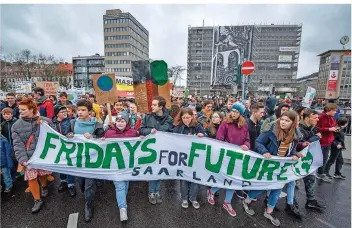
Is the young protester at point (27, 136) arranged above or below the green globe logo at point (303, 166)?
above

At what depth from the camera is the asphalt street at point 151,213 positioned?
274 cm

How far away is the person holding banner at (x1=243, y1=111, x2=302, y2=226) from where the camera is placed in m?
2.67

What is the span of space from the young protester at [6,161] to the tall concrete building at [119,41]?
63631 millimetres

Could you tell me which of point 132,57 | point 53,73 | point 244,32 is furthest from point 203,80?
point 53,73

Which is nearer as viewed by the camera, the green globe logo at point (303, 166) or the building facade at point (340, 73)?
the green globe logo at point (303, 166)

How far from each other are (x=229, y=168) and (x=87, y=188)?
2360 millimetres

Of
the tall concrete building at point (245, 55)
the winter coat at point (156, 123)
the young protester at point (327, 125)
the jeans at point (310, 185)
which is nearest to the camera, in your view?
the winter coat at point (156, 123)

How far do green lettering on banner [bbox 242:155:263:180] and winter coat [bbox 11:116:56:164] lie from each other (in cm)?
349

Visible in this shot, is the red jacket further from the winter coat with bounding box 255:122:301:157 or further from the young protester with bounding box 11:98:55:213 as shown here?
the young protester with bounding box 11:98:55:213

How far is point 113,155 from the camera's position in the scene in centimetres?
291

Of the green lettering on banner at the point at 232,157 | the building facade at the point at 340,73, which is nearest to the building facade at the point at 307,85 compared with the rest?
the building facade at the point at 340,73

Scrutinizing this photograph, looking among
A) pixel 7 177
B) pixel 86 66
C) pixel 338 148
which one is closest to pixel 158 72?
pixel 7 177

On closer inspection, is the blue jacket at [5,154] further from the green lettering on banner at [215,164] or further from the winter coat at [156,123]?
the green lettering on banner at [215,164]

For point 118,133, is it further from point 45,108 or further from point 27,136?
point 45,108
